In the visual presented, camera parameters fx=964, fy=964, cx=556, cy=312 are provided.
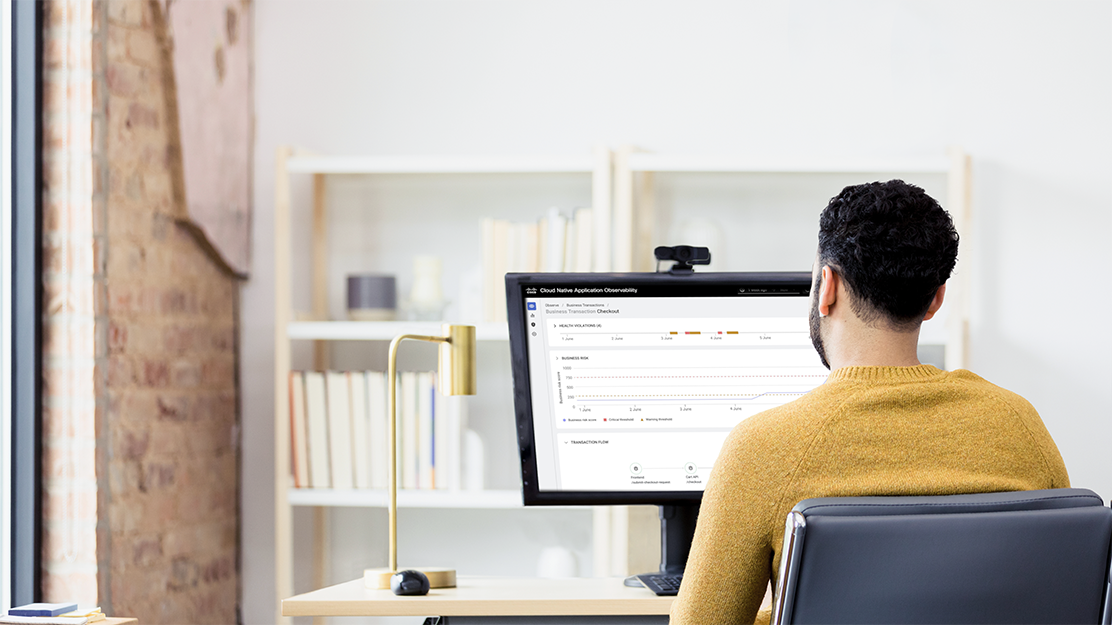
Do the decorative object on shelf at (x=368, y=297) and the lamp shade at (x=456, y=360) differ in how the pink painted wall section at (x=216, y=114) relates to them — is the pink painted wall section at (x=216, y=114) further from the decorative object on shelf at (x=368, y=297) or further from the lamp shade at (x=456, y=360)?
the lamp shade at (x=456, y=360)

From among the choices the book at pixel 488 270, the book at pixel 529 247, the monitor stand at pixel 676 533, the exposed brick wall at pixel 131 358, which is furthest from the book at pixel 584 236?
the exposed brick wall at pixel 131 358

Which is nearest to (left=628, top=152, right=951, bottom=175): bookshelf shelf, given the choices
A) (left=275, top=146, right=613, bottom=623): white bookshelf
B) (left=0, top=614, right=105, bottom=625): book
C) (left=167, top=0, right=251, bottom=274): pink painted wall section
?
(left=275, top=146, right=613, bottom=623): white bookshelf

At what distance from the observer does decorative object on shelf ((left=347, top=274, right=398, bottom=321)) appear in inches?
92.9

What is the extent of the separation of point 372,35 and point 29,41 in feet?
2.78

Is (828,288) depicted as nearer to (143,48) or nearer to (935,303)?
(935,303)

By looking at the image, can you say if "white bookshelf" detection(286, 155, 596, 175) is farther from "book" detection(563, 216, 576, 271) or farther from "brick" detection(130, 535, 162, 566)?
"brick" detection(130, 535, 162, 566)

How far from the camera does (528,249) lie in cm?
228

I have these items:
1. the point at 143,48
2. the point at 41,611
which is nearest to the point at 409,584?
the point at 41,611

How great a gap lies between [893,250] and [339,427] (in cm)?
155

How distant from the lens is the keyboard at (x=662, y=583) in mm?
1374

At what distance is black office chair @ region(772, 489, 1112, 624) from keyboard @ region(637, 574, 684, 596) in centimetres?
51

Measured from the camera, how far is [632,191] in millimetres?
2344

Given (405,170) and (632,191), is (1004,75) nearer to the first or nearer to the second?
(632,191)

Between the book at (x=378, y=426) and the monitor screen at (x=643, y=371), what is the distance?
2.58 feet
